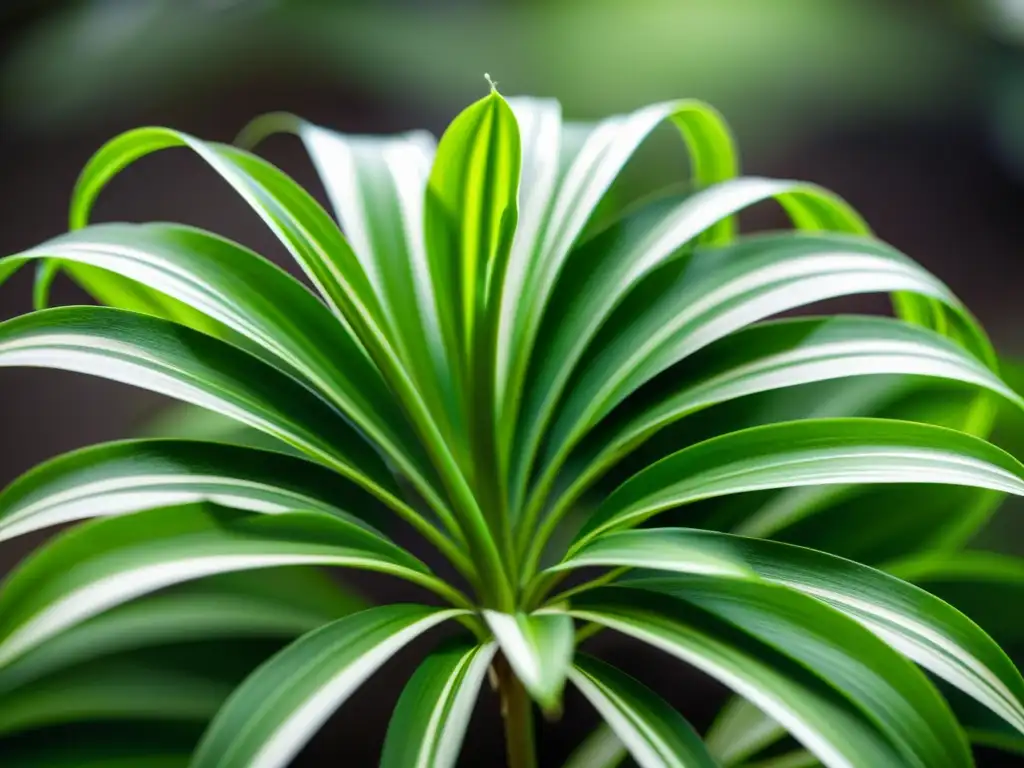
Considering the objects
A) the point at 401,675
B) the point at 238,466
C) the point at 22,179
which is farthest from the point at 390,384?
the point at 22,179

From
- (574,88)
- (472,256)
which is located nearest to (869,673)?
(472,256)

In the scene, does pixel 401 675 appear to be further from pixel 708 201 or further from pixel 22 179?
pixel 22 179

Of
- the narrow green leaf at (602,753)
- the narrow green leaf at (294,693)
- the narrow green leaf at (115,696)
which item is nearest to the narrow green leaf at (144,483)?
the narrow green leaf at (294,693)

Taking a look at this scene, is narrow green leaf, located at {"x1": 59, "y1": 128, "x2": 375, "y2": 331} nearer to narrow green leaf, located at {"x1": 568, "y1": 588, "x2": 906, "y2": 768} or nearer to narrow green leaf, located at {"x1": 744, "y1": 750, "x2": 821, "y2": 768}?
narrow green leaf, located at {"x1": 568, "y1": 588, "x2": 906, "y2": 768}

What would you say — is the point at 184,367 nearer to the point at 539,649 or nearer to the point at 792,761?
the point at 539,649

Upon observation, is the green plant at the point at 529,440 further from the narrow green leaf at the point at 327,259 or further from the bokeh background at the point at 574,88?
the bokeh background at the point at 574,88

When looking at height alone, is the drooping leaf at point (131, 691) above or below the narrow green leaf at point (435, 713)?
above
